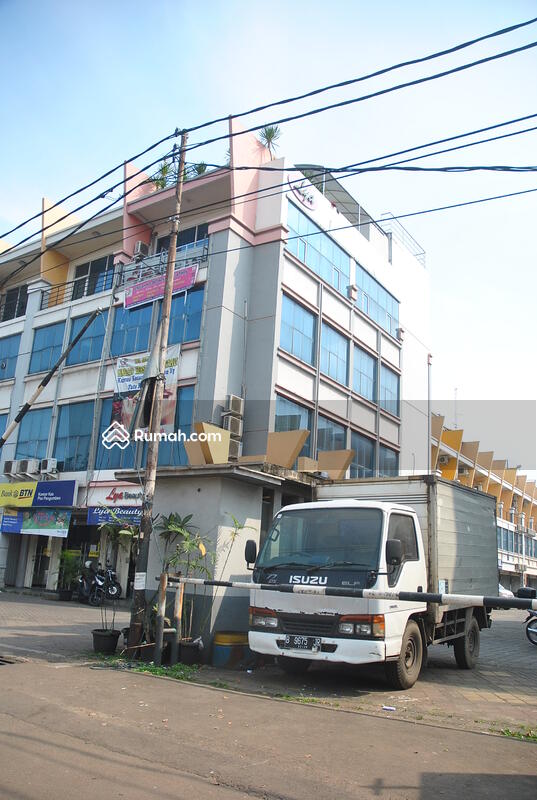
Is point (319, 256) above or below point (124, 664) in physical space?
above

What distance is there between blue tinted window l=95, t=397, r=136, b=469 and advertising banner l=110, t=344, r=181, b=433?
49 cm

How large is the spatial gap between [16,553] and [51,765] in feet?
87.1

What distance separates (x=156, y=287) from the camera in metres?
25.1

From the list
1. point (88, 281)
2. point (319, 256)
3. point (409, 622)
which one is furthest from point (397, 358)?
point (409, 622)

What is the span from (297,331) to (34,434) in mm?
12874

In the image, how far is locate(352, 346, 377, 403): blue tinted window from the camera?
95.0 feet

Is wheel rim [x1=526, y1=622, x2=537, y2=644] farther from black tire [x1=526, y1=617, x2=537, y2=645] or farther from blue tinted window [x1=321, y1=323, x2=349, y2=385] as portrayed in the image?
blue tinted window [x1=321, y1=323, x2=349, y2=385]

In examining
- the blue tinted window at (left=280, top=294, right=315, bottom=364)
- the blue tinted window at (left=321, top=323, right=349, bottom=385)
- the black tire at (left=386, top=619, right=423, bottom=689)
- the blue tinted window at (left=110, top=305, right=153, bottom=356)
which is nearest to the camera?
the black tire at (left=386, top=619, right=423, bottom=689)

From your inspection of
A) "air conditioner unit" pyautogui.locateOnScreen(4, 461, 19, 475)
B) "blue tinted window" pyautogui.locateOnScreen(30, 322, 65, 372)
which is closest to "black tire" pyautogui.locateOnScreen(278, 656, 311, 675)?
"air conditioner unit" pyautogui.locateOnScreen(4, 461, 19, 475)

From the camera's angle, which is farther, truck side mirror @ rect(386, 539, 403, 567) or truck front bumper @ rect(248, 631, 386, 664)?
truck side mirror @ rect(386, 539, 403, 567)

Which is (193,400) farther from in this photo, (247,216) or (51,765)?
(51,765)

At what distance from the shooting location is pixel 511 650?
14.9 m

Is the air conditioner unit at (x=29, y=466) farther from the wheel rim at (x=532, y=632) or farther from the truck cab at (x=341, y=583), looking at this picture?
the truck cab at (x=341, y=583)

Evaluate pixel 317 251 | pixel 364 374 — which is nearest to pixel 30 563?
pixel 364 374
